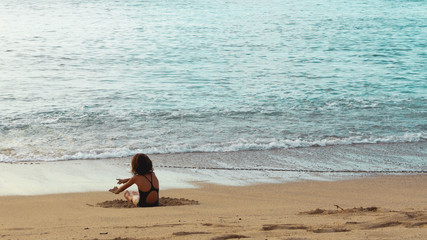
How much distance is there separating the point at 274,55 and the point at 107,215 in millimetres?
17623

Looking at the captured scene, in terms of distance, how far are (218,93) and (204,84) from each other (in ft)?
4.81

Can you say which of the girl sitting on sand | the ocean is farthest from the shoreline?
the girl sitting on sand

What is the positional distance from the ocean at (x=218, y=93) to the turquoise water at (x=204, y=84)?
5cm

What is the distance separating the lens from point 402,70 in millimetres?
19828

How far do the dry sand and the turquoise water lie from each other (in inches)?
100

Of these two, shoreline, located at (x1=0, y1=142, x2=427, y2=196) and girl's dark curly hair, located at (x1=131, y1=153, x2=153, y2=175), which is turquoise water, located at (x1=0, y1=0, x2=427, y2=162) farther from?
girl's dark curly hair, located at (x1=131, y1=153, x2=153, y2=175)

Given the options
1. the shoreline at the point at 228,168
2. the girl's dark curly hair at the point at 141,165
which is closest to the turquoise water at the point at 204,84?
the shoreline at the point at 228,168

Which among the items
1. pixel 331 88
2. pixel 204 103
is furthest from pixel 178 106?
pixel 331 88

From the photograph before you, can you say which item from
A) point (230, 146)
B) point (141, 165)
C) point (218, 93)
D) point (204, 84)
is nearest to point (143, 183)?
point (141, 165)

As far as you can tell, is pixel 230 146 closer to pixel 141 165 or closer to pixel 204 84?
pixel 141 165

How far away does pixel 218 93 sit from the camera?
15.2m

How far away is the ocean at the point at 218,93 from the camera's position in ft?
32.2

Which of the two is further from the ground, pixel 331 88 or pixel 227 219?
pixel 227 219

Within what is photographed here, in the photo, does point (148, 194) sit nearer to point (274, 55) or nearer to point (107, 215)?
point (107, 215)
